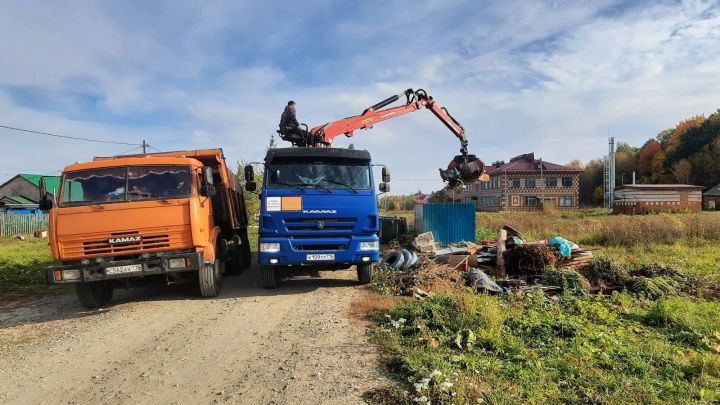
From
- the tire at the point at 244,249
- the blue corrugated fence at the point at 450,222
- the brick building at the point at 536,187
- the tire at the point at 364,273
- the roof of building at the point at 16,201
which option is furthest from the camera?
the brick building at the point at 536,187

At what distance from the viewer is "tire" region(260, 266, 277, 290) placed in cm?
885

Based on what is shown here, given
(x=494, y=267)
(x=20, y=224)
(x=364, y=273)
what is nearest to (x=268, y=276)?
(x=364, y=273)

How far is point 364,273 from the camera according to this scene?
9.23 meters

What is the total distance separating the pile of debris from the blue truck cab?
3.95ft

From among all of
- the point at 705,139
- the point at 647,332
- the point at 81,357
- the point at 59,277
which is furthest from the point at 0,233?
the point at 705,139

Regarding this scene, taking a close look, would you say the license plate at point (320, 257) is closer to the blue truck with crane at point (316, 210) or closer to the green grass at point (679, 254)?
the blue truck with crane at point (316, 210)

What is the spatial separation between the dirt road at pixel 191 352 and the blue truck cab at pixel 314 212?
30.6 inches

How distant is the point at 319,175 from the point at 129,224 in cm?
342

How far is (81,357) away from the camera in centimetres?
522

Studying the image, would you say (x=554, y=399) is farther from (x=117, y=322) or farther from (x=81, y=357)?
(x=117, y=322)

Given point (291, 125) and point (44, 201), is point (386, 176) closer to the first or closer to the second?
point (291, 125)

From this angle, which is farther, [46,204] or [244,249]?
[244,249]

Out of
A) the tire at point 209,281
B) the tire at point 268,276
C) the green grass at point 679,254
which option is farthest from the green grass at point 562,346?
the tire at point 209,281

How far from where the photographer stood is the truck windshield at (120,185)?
24.0 feet
